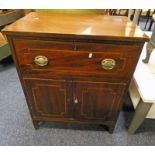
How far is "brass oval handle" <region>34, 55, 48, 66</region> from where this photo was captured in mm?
745

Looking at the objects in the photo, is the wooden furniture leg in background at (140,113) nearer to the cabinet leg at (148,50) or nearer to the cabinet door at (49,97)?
the cabinet leg at (148,50)

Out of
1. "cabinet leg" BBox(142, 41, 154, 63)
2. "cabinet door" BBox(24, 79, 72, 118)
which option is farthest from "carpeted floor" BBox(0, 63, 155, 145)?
"cabinet leg" BBox(142, 41, 154, 63)

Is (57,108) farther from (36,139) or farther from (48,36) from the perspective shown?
(48,36)

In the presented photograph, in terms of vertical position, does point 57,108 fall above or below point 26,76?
below

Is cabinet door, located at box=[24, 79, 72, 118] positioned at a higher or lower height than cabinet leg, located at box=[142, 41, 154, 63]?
lower

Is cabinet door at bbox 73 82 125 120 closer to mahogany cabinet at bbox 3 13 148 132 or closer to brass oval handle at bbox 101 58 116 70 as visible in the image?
mahogany cabinet at bbox 3 13 148 132

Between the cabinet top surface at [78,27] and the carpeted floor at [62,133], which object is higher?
the cabinet top surface at [78,27]

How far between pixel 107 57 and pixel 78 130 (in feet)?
2.35

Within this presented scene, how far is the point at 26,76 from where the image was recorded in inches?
32.7

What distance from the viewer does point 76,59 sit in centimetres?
74

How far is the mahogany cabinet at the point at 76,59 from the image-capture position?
0.67 m

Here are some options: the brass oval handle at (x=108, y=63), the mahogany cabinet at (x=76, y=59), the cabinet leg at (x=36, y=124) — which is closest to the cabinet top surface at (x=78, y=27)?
the mahogany cabinet at (x=76, y=59)

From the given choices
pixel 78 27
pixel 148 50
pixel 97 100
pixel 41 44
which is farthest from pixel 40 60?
pixel 148 50
